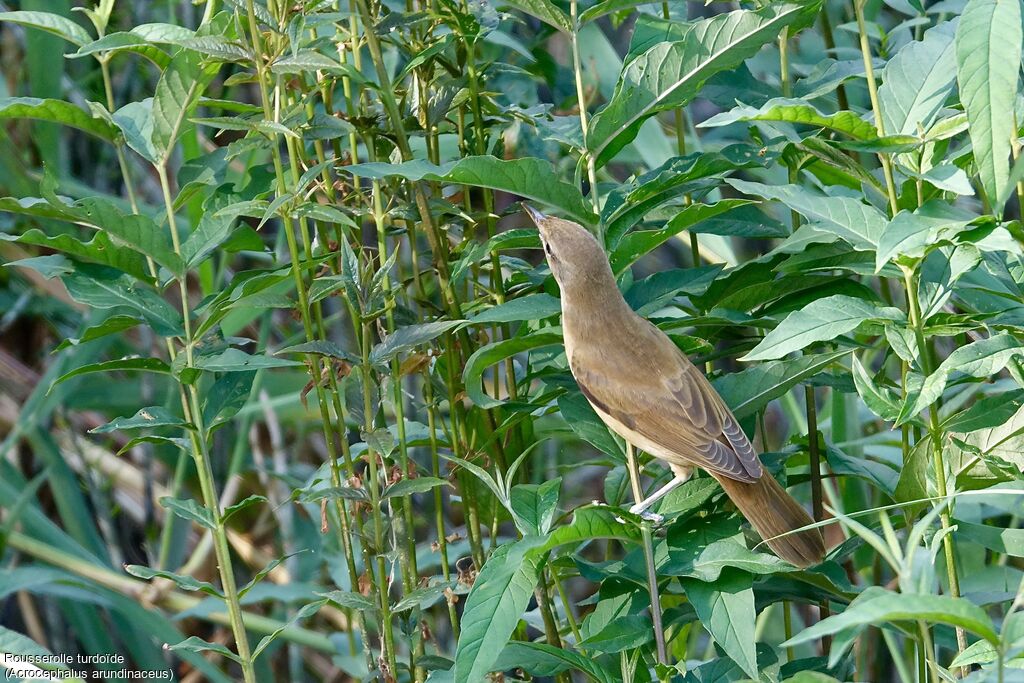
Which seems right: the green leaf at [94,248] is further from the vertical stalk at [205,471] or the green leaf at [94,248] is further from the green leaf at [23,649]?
the green leaf at [23,649]

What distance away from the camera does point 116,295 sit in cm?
208

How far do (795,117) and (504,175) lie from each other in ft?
1.61

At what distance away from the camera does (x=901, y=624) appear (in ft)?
6.31

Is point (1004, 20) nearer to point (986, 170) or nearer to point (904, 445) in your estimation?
point (986, 170)

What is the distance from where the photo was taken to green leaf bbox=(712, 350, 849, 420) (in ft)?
6.64

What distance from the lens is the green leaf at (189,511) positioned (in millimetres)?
2127

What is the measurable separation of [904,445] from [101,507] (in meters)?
3.60

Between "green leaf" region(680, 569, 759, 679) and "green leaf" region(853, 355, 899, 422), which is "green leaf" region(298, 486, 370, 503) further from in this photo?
"green leaf" region(853, 355, 899, 422)

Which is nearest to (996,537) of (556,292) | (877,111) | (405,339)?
→ (877,111)

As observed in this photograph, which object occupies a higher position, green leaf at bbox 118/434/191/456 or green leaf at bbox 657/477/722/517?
green leaf at bbox 118/434/191/456

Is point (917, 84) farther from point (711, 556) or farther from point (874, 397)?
point (711, 556)

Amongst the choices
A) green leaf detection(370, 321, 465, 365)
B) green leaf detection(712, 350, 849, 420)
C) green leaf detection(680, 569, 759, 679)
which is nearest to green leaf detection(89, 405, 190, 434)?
green leaf detection(370, 321, 465, 365)

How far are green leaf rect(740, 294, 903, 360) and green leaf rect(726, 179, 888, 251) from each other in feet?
0.35

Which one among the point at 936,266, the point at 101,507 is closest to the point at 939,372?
the point at 936,266
